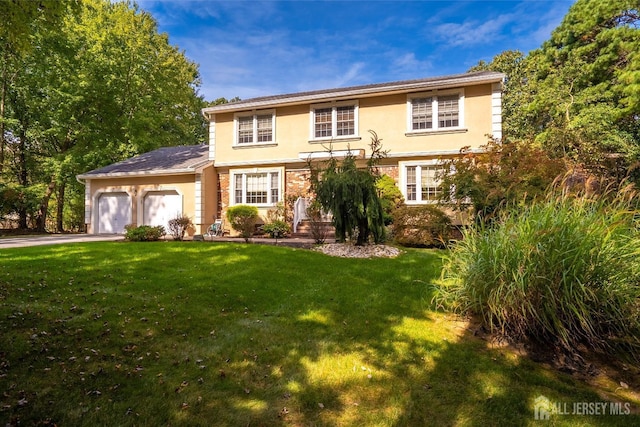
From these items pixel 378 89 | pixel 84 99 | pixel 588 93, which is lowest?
pixel 378 89

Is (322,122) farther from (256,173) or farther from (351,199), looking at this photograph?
(351,199)

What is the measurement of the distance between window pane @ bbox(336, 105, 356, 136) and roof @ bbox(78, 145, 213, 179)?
7077 millimetres

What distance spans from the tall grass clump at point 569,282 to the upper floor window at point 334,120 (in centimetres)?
1214

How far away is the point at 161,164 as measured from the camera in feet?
Answer: 58.3

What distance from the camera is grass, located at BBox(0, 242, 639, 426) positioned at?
2578 millimetres

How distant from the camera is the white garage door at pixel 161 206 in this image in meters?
16.6

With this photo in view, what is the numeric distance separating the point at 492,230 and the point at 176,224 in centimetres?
1141

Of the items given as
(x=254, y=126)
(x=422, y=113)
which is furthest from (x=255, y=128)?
(x=422, y=113)

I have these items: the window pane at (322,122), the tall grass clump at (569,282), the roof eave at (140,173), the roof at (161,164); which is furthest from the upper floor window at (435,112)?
the tall grass clump at (569,282)

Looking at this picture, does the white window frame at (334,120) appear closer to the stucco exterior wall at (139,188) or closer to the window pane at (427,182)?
the window pane at (427,182)

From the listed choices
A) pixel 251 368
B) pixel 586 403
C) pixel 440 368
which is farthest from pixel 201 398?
pixel 586 403

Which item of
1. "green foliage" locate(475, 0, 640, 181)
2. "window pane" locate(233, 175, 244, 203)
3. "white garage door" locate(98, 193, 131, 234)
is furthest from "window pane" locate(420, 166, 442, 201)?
"white garage door" locate(98, 193, 131, 234)

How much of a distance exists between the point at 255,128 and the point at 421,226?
10.1 meters

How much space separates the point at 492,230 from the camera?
454 centimetres
